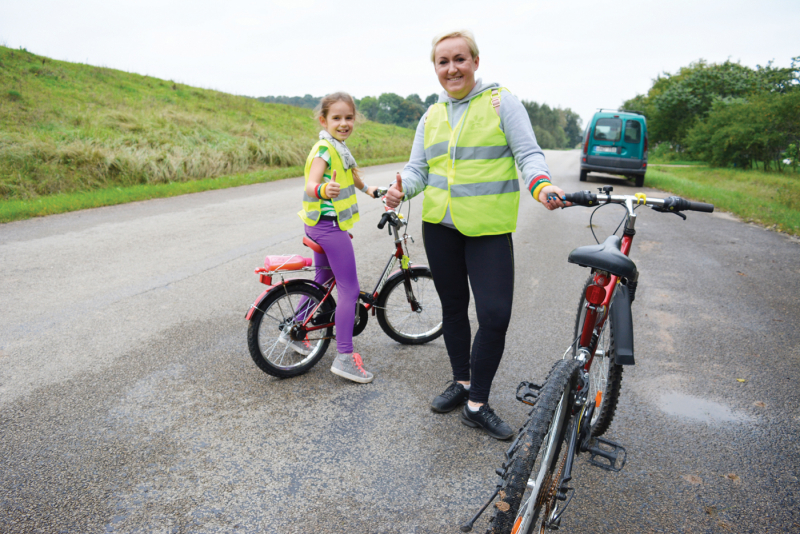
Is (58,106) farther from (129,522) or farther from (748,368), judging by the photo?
(748,368)

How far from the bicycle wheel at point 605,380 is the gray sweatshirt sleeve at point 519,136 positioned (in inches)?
27.6

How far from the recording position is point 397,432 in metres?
2.91

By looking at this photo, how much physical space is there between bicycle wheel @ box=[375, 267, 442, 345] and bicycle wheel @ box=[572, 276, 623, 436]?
1.43m

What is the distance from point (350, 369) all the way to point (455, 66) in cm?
209

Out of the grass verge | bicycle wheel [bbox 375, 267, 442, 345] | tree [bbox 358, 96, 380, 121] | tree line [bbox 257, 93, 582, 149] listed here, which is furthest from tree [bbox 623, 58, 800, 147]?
tree [bbox 358, 96, 380, 121]

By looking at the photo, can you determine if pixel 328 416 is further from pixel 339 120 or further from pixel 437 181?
pixel 339 120

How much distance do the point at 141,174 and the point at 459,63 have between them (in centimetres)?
1224

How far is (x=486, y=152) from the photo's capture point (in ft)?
8.57

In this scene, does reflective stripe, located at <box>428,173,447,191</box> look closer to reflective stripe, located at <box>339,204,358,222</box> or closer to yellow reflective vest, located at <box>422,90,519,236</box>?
yellow reflective vest, located at <box>422,90,519,236</box>

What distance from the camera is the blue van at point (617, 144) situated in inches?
577

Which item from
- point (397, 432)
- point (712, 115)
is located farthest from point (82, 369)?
point (712, 115)

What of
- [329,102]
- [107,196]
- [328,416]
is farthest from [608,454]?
[107,196]

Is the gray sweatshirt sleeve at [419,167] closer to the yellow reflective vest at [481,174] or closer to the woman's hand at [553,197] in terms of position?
the yellow reflective vest at [481,174]

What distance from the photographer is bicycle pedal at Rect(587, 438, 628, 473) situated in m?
2.49
